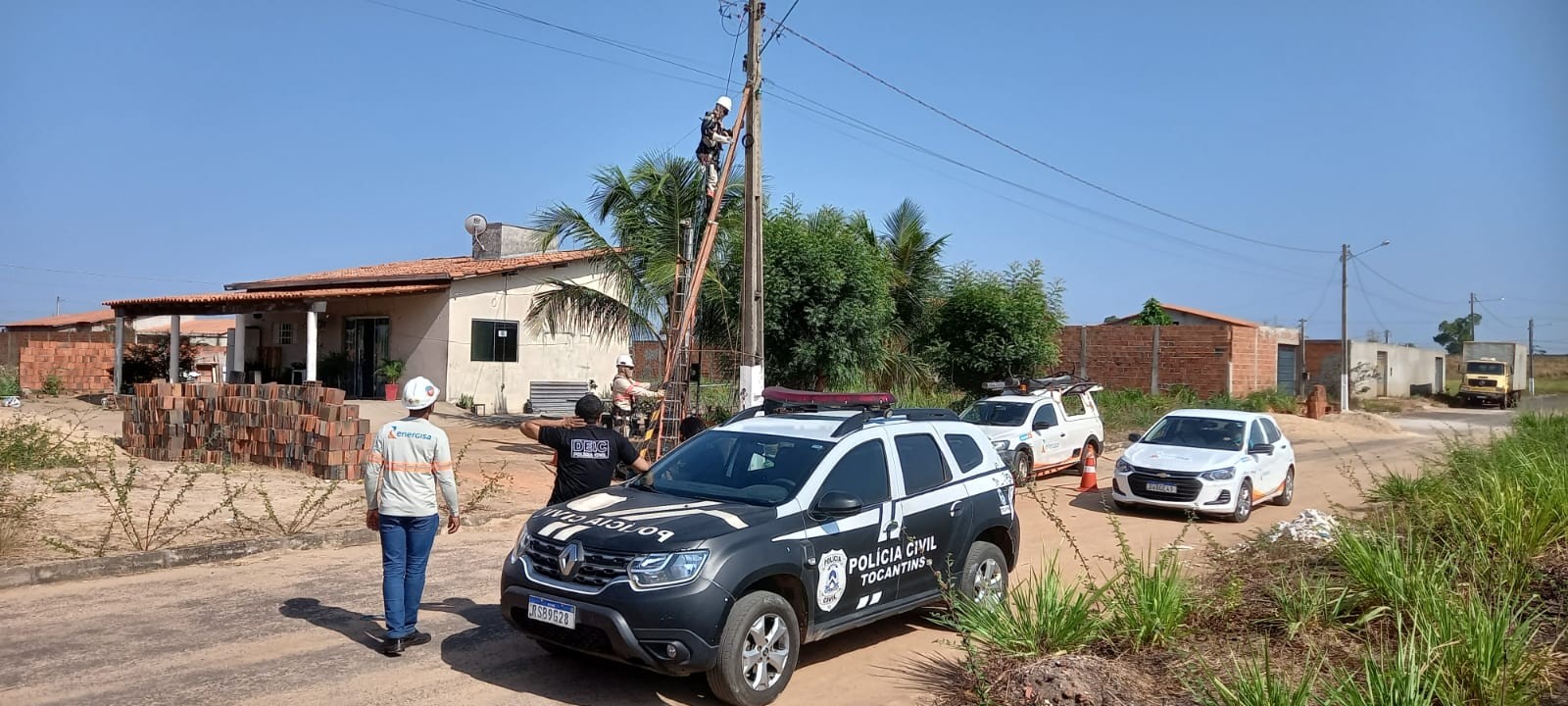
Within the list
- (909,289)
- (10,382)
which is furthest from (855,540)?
(10,382)

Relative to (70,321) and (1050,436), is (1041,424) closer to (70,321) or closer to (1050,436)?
(1050,436)

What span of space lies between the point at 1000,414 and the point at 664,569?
1208 centimetres

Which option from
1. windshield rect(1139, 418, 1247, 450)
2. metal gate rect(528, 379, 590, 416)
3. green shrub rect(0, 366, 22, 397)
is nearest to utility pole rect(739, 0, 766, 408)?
windshield rect(1139, 418, 1247, 450)

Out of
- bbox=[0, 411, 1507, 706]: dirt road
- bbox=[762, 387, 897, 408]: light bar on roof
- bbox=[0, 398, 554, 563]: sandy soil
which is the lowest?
bbox=[0, 411, 1507, 706]: dirt road

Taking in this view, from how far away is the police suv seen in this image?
5.33 meters

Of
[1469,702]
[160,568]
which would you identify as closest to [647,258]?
[160,568]

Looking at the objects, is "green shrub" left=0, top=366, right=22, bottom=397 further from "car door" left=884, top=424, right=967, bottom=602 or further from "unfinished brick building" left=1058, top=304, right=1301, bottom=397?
"unfinished brick building" left=1058, top=304, right=1301, bottom=397

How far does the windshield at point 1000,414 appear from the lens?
647 inches

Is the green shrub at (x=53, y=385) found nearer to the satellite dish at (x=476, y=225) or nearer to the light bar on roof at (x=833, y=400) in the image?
the satellite dish at (x=476, y=225)

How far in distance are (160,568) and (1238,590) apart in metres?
8.37

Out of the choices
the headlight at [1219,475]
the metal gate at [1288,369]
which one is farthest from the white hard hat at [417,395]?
the metal gate at [1288,369]

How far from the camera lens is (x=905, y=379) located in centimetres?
2439

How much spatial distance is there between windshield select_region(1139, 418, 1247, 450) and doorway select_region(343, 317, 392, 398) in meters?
19.2

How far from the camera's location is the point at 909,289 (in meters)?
26.5
